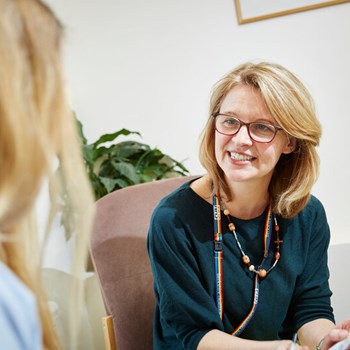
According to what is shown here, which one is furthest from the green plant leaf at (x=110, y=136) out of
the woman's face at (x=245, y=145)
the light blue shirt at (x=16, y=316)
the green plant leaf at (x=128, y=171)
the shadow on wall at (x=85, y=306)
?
the light blue shirt at (x=16, y=316)

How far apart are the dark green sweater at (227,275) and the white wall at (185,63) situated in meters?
0.79

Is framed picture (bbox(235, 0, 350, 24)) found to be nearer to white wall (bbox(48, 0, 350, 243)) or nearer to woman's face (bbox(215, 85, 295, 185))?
white wall (bbox(48, 0, 350, 243))

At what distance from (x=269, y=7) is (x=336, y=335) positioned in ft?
4.82

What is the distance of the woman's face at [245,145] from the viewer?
1317mm

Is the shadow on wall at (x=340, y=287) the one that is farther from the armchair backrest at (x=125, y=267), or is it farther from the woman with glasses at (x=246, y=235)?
the armchair backrest at (x=125, y=267)

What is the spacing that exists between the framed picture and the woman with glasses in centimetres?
86

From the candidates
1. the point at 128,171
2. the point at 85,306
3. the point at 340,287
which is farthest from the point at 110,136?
the point at 340,287

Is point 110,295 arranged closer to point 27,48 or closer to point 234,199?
point 234,199

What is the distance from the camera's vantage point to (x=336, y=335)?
1183mm

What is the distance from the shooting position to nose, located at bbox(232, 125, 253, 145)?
1.31m

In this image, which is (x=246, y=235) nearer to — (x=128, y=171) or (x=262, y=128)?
(x=262, y=128)

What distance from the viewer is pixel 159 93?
2.26 meters

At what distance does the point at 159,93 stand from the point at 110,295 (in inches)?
43.3

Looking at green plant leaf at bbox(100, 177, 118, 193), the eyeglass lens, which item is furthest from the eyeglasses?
green plant leaf at bbox(100, 177, 118, 193)
